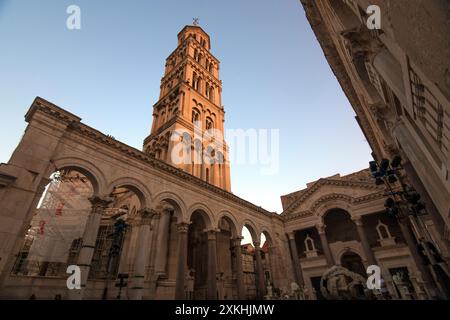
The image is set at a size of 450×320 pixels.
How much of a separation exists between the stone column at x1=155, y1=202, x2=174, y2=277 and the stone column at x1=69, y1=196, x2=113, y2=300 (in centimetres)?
471

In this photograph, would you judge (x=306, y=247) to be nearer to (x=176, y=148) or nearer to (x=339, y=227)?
(x=339, y=227)

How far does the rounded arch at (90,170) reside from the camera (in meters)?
10.4

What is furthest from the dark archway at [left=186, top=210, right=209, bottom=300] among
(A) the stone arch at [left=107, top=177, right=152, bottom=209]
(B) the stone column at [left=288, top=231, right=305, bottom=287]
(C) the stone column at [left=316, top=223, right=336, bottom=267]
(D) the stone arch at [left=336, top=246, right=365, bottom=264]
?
(D) the stone arch at [left=336, top=246, right=365, bottom=264]

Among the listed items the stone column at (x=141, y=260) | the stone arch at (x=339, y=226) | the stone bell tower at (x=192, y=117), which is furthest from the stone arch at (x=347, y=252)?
the stone column at (x=141, y=260)

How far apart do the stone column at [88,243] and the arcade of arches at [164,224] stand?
0.14ft

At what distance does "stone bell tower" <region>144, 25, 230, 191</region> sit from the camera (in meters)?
22.2

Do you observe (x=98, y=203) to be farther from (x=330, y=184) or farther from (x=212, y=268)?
(x=330, y=184)

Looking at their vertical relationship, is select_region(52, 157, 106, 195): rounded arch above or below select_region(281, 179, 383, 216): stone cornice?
below

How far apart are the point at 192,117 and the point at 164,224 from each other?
45.6 feet

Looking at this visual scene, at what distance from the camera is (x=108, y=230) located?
18234 mm

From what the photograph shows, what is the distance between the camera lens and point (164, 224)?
1567 cm

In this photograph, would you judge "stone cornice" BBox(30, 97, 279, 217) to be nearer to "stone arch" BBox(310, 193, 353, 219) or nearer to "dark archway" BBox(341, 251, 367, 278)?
"stone arch" BBox(310, 193, 353, 219)
